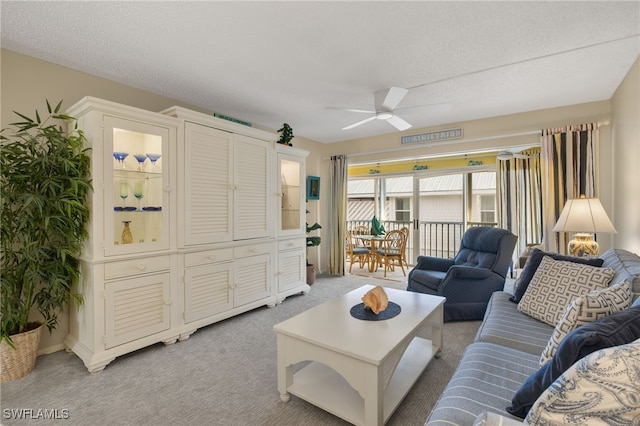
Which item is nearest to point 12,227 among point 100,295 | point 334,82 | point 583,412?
point 100,295

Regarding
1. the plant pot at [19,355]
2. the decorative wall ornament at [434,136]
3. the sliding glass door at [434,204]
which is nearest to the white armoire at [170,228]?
the plant pot at [19,355]

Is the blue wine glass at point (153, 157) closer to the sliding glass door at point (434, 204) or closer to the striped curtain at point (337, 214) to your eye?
the striped curtain at point (337, 214)

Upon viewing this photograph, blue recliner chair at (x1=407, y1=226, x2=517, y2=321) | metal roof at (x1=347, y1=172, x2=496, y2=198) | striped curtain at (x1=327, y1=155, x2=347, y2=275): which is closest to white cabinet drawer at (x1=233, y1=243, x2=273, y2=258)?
blue recliner chair at (x1=407, y1=226, x2=517, y2=321)

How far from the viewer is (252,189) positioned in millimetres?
3375

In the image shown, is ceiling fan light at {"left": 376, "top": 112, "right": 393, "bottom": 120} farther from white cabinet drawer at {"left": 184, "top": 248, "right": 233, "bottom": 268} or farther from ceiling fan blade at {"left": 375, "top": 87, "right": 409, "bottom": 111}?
white cabinet drawer at {"left": 184, "top": 248, "right": 233, "bottom": 268}

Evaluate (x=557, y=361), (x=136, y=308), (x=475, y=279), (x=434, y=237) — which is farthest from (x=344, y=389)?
(x=434, y=237)

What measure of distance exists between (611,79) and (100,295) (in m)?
4.78

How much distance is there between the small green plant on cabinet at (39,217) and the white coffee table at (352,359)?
1.72m

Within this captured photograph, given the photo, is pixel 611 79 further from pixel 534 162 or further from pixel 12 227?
pixel 12 227

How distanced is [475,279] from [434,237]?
142 inches

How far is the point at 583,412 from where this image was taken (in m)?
0.77

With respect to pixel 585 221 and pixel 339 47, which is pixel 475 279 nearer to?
pixel 585 221

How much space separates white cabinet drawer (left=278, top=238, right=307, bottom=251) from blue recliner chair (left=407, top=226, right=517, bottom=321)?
1540 millimetres

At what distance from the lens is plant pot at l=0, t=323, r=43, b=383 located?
6.49 ft
